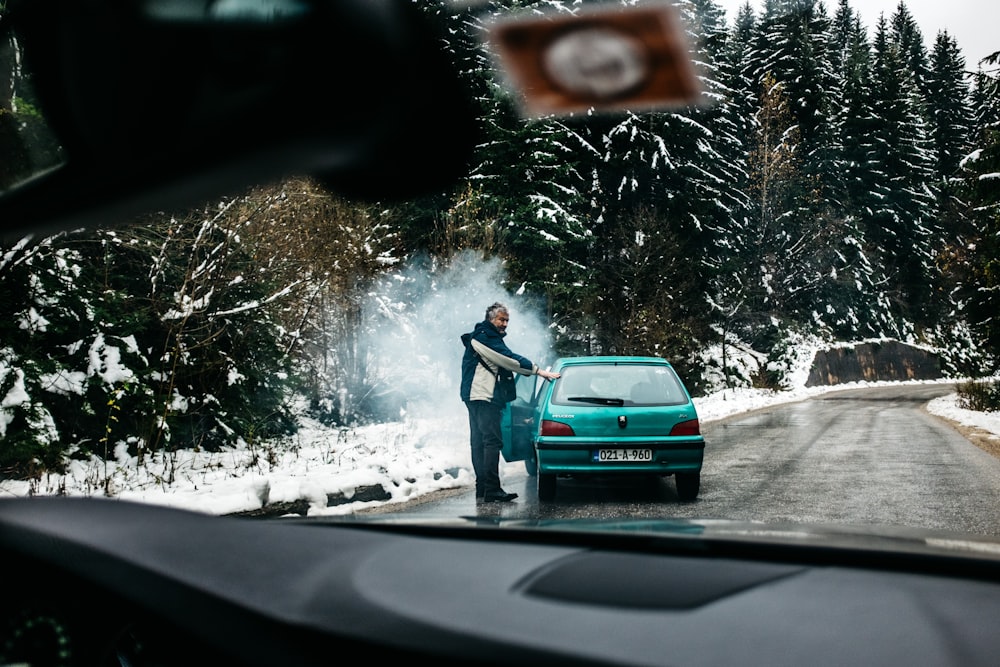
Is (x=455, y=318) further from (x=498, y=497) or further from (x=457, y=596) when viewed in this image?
(x=457, y=596)

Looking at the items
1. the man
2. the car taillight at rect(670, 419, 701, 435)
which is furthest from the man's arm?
the car taillight at rect(670, 419, 701, 435)

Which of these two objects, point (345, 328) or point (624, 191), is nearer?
point (345, 328)

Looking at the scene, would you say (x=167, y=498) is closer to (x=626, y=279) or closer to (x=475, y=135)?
(x=475, y=135)

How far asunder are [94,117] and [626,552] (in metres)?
1.73

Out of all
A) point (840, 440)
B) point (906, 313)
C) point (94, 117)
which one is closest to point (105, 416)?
point (94, 117)

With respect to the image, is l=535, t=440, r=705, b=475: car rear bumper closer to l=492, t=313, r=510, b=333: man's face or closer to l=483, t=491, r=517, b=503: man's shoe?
l=483, t=491, r=517, b=503: man's shoe

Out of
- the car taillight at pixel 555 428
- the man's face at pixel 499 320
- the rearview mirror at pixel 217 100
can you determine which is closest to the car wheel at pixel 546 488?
Result: the car taillight at pixel 555 428

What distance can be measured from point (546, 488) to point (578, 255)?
24.1 m

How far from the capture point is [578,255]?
32.2 m

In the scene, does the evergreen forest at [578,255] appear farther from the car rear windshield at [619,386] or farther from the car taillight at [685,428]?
the car taillight at [685,428]

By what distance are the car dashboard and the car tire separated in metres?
5.94

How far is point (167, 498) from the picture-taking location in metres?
7.59

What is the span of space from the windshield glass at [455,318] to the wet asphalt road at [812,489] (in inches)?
2.9

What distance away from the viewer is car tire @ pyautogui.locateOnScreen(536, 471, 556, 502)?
872cm
